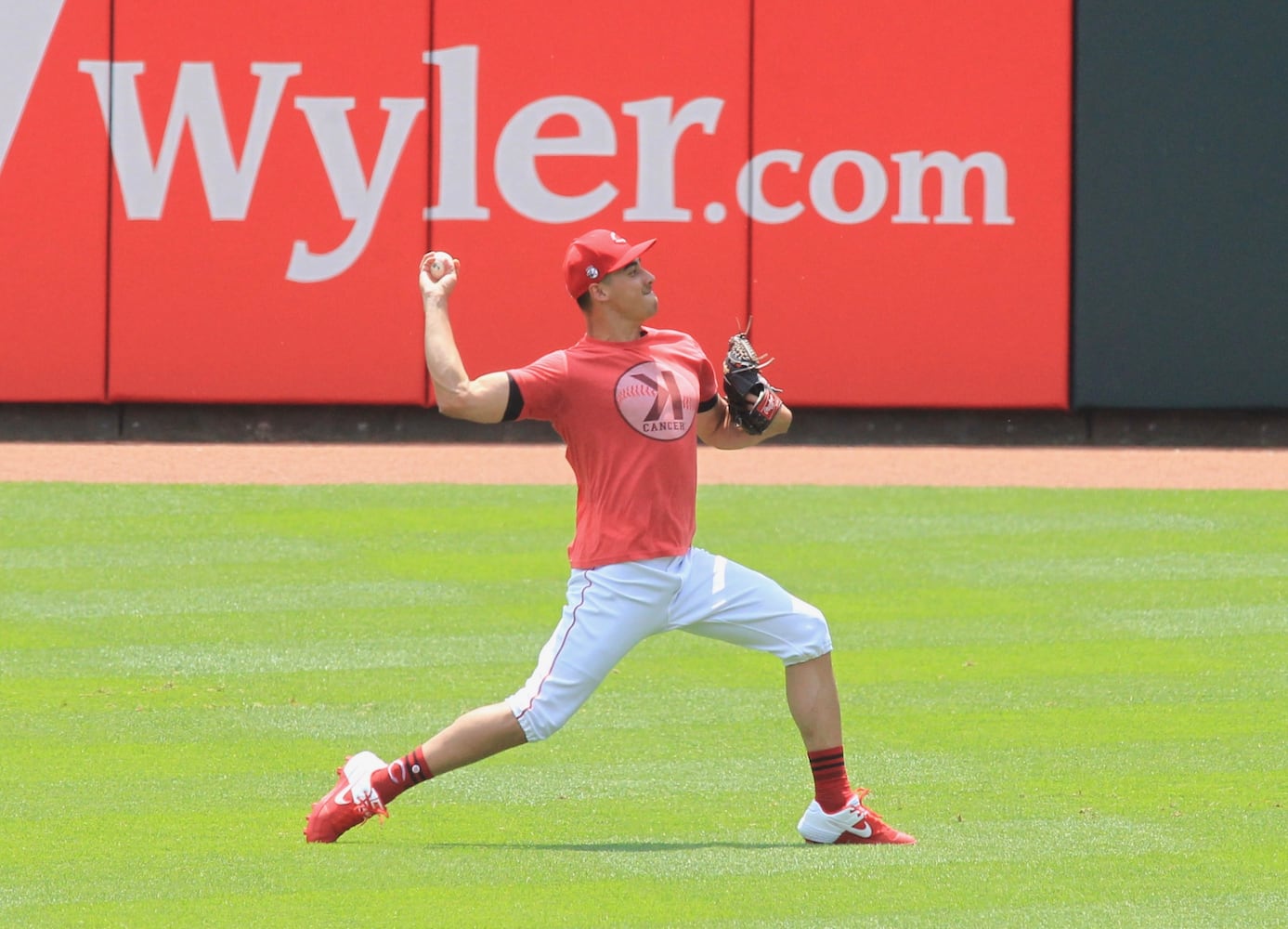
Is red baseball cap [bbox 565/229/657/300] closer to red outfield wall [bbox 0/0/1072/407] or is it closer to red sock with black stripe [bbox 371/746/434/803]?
red sock with black stripe [bbox 371/746/434/803]

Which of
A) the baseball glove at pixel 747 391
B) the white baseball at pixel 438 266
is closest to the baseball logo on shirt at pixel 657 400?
the baseball glove at pixel 747 391

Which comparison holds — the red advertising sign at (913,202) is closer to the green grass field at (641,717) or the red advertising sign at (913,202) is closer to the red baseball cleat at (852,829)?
the green grass field at (641,717)

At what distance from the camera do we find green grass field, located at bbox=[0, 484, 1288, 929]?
18.6 feet

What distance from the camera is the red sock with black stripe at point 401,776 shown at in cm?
627

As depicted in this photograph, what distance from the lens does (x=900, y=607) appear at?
10.9 m

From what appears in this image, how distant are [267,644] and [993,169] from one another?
400 inches

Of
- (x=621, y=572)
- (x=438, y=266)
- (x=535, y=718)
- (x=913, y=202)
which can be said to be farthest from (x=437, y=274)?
(x=913, y=202)

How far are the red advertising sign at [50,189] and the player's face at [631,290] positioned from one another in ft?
40.9

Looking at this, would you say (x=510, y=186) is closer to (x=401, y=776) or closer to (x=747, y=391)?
(x=747, y=391)

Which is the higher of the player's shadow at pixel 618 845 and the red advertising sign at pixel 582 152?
the red advertising sign at pixel 582 152

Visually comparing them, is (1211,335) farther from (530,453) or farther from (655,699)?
(655,699)

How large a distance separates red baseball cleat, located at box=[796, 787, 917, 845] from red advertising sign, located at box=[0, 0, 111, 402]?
12893mm

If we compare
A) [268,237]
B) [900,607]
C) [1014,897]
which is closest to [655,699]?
[900,607]

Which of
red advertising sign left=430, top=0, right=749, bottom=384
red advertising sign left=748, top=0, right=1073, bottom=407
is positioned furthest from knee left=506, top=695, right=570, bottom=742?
red advertising sign left=748, top=0, right=1073, bottom=407
